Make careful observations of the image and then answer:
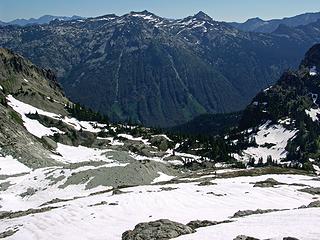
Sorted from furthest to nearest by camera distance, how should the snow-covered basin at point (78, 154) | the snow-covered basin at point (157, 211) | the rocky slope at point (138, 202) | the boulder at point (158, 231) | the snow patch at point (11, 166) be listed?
the snow-covered basin at point (78, 154) < the snow patch at point (11, 166) < the snow-covered basin at point (157, 211) < the rocky slope at point (138, 202) < the boulder at point (158, 231)

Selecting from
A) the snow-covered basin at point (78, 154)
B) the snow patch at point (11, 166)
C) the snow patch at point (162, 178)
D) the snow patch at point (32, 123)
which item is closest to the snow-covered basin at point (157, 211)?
the snow patch at point (162, 178)

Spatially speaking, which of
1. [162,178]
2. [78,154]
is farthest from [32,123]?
[162,178]

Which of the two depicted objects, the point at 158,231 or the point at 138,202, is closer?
the point at 158,231

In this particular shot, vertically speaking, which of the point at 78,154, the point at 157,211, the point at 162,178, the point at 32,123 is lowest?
the point at 78,154

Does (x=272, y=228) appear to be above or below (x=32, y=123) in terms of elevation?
above

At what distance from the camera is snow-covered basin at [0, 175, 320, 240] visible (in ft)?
128

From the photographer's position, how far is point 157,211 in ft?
153

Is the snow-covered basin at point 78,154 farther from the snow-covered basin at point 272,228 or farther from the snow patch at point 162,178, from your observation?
the snow-covered basin at point 272,228

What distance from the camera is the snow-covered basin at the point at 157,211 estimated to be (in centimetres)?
3906

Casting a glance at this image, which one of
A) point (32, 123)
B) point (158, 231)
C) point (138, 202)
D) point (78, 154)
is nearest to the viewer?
point (158, 231)

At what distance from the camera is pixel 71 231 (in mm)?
40312

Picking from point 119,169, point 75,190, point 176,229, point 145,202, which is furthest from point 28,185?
point 176,229

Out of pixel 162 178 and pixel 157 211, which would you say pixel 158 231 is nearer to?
pixel 157 211

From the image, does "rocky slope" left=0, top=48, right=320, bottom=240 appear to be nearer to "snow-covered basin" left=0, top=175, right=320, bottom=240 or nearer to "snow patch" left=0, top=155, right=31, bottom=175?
"snow-covered basin" left=0, top=175, right=320, bottom=240
